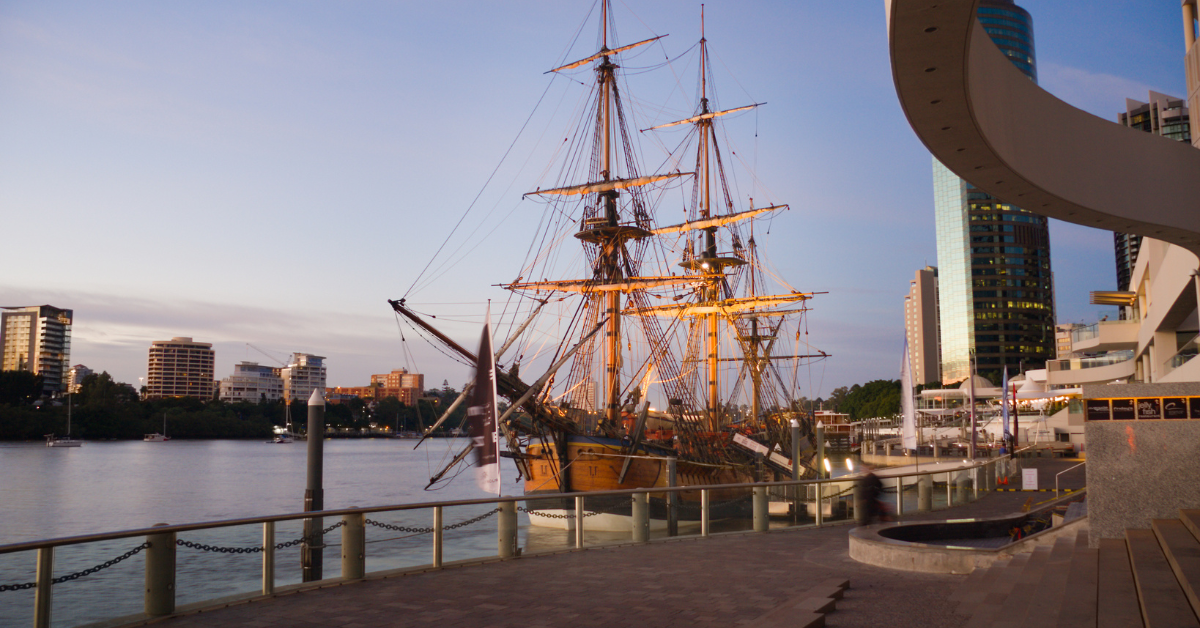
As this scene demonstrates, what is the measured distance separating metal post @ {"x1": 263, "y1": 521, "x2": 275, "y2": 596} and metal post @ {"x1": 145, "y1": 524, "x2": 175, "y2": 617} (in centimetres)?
93

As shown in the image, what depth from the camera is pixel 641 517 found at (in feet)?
42.3

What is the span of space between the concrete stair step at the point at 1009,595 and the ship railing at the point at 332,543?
526cm

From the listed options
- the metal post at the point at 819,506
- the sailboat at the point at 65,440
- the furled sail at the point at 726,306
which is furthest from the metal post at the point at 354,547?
the sailboat at the point at 65,440

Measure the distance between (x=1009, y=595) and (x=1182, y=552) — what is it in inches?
59.3

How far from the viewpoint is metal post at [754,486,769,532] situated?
1438 cm

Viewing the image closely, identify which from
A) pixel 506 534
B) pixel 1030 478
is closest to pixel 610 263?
pixel 1030 478

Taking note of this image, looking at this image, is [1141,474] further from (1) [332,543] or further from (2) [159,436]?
(2) [159,436]

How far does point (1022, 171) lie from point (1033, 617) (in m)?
4.33

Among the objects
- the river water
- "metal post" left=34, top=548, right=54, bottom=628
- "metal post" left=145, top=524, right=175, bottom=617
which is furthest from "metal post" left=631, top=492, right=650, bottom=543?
"metal post" left=34, top=548, right=54, bottom=628

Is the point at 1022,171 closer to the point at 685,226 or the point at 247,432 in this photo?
the point at 685,226

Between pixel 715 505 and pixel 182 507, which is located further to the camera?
pixel 182 507

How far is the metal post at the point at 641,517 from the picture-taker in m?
12.8

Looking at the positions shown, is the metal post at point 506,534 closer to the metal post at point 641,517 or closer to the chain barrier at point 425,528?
the chain barrier at point 425,528

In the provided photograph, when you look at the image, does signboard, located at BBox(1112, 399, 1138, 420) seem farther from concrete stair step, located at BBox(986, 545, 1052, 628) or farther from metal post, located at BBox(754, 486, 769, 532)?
metal post, located at BBox(754, 486, 769, 532)
